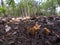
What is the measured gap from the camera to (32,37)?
10.4 ft

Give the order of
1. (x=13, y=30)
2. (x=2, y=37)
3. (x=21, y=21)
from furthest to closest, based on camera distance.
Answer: (x=21, y=21)
(x=13, y=30)
(x=2, y=37)

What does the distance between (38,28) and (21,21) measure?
2.19 ft

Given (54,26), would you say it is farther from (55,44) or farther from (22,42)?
(22,42)

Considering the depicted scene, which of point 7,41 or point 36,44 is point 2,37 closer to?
point 7,41

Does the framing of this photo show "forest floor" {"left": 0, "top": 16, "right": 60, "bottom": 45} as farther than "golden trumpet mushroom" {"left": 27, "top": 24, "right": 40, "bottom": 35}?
No

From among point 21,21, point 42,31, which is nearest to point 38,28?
point 42,31

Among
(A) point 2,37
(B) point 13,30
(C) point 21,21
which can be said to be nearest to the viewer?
(A) point 2,37

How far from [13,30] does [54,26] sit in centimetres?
91

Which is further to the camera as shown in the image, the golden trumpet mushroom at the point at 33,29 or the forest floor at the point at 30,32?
the golden trumpet mushroom at the point at 33,29

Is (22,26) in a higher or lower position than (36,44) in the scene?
higher

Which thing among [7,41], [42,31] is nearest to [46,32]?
[42,31]

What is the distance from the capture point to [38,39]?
312cm

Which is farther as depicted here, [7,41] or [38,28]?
[38,28]

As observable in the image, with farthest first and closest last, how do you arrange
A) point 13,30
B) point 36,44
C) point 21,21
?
point 21,21 < point 13,30 < point 36,44
